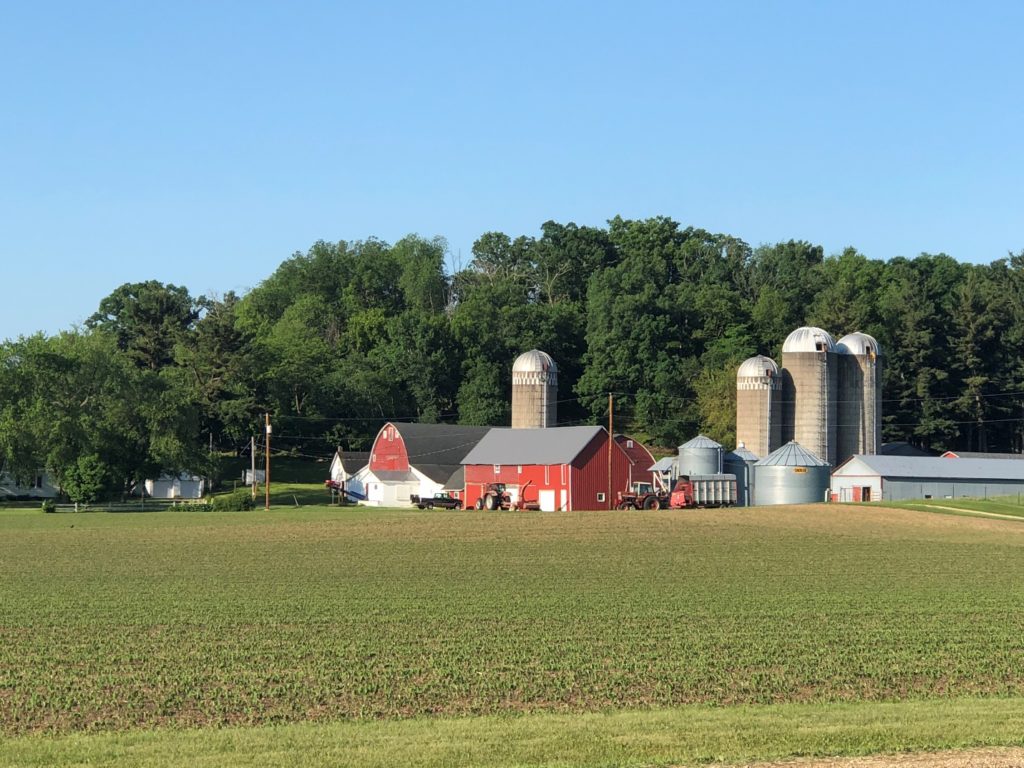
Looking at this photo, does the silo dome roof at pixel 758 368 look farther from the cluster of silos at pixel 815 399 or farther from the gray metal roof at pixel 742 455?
the gray metal roof at pixel 742 455

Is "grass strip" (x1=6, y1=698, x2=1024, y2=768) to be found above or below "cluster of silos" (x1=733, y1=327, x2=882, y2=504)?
below

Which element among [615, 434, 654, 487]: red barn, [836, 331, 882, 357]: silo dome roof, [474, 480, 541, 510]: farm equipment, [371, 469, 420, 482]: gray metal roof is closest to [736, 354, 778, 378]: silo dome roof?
[836, 331, 882, 357]: silo dome roof

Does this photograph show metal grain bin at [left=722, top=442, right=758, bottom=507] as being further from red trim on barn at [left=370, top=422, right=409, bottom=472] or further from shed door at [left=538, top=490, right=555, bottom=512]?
red trim on barn at [left=370, top=422, right=409, bottom=472]

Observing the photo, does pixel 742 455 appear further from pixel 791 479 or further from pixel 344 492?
pixel 344 492

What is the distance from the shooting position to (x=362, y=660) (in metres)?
21.9

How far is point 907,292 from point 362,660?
103059mm

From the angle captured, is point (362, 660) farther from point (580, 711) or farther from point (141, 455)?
point (141, 455)

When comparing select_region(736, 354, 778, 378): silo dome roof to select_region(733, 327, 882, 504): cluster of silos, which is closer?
select_region(733, 327, 882, 504): cluster of silos

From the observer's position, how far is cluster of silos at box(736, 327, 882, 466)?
88312mm

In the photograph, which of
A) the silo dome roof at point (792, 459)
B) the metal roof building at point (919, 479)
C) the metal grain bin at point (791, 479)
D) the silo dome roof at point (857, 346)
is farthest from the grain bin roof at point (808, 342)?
the metal grain bin at point (791, 479)

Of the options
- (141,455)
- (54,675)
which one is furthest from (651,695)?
(141,455)

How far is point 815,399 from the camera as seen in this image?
88.2 m

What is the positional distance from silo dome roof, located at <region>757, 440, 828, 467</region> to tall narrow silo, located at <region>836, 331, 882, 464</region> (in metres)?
9.67

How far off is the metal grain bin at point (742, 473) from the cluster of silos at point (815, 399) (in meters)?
4.72
